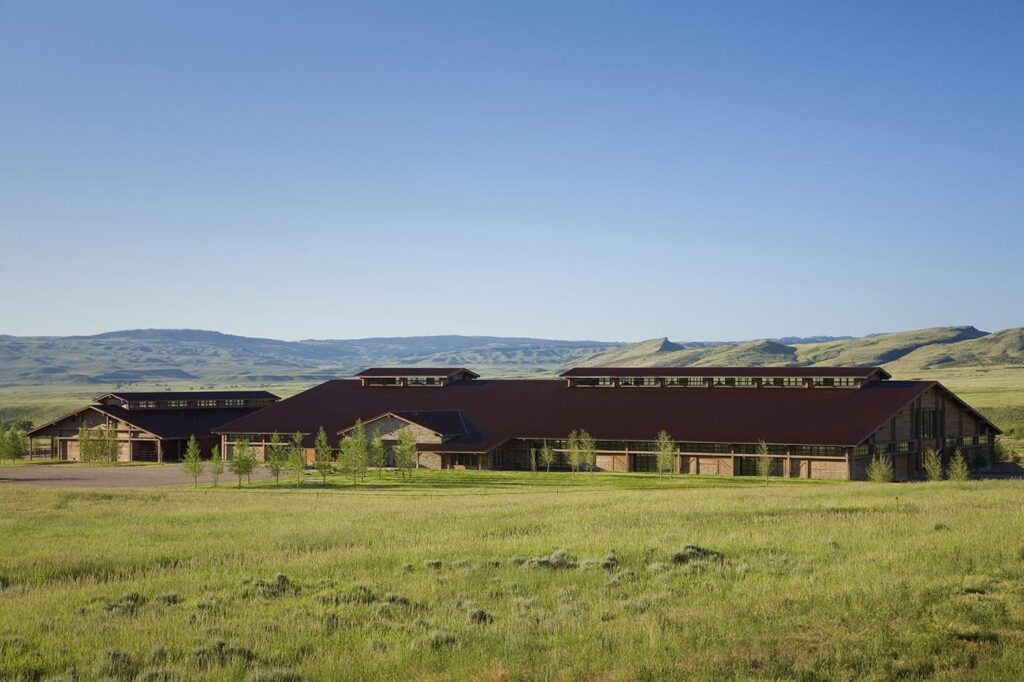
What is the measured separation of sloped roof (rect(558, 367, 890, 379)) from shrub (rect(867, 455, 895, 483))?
13575 millimetres

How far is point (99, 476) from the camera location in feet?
291

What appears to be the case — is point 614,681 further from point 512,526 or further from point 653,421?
point 653,421

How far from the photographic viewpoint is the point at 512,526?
37.9 metres

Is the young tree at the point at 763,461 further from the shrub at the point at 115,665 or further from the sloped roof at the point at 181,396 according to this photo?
the sloped roof at the point at 181,396

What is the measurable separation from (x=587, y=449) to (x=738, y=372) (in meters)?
21.7

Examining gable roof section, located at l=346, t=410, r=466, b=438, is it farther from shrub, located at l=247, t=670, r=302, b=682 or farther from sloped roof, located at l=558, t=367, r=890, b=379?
shrub, located at l=247, t=670, r=302, b=682

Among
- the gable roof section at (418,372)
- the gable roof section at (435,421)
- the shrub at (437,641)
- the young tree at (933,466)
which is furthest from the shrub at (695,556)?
the gable roof section at (418,372)

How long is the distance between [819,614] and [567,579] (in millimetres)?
7171

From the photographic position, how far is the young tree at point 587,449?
90431 mm

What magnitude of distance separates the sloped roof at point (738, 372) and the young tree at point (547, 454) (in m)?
13.0

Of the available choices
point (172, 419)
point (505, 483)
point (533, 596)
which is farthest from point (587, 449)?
point (533, 596)

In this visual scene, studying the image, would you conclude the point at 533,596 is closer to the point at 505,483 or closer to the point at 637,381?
the point at 505,483

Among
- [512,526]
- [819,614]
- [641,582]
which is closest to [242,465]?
[512,526]

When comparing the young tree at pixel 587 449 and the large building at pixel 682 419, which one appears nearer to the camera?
the large building at pixel 682 419
